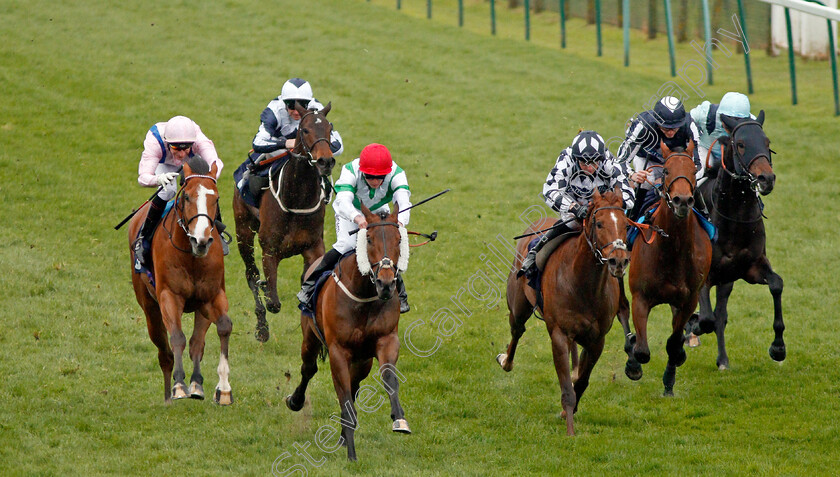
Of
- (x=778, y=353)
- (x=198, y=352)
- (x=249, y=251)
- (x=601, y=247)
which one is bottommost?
(x=778, y=353)

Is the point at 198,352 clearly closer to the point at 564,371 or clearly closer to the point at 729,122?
the point at 564,371

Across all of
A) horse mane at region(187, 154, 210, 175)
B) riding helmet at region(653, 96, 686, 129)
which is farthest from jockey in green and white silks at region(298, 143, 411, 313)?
riding helmet at region(653, 96, 686, 129)

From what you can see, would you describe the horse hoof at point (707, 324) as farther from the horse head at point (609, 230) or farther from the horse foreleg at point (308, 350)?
the horse foreleg at point (308, 350)

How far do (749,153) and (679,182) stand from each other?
4.58 feet

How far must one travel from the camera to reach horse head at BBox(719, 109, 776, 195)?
30.7 feet

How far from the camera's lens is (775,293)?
10.1 metres

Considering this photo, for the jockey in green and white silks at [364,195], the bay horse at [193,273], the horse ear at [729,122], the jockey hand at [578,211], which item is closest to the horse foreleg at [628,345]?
the jockey hand at [578,211]

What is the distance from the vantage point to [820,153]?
1775 cm

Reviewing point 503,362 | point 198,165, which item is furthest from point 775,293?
point 198,165

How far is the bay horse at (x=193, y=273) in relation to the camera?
8.38 meters

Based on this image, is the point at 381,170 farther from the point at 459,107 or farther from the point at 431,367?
the point at 459,107

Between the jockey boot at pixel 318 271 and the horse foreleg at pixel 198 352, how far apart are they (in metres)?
1.19

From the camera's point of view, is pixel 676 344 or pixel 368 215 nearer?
pixel 368 215

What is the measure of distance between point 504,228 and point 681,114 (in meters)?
5.92
